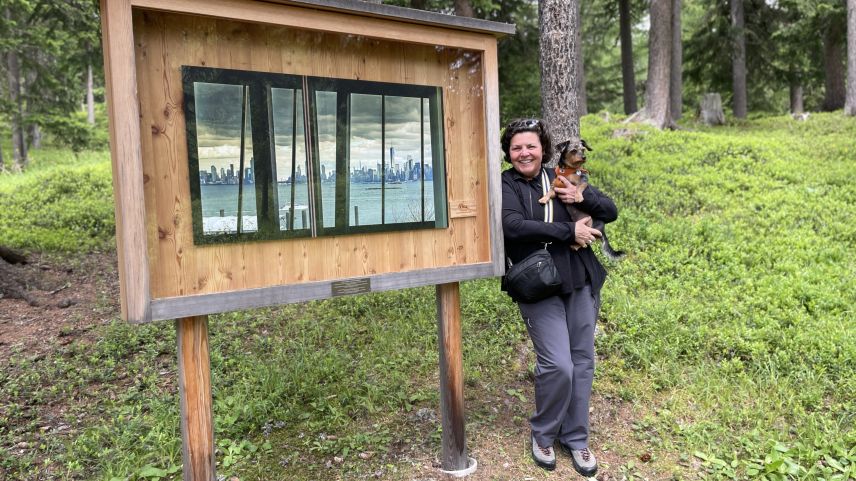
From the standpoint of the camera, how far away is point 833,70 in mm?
17047

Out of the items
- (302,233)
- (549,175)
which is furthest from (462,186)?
(302,233)

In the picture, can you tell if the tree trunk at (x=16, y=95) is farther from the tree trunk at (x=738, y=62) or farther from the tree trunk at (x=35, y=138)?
the tree trunk at (x=738, y=62)

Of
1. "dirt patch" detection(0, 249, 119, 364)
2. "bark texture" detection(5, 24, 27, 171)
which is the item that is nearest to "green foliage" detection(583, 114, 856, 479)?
"dirt patch" detection(0, 249, 119, 364)

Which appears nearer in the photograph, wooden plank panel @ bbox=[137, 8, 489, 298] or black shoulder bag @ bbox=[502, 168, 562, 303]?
wooden plank panel @ bbox=[137, 8, 489, 298]

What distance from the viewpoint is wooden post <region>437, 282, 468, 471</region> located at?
358 centimetres

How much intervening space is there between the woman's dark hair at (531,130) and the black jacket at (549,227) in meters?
0.16

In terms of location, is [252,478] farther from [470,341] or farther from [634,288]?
[634,288]

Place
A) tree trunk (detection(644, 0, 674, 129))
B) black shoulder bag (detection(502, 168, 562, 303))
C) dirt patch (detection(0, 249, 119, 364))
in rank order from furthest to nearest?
tree trunk (detection(644, 0, 674, 129)), dirt patch (detection(0, 249, 119, 364)), black shoulder bag (detection(502, 168, 562, 303))

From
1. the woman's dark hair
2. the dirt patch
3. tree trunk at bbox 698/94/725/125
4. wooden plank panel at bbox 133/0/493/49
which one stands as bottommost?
the dirt patch

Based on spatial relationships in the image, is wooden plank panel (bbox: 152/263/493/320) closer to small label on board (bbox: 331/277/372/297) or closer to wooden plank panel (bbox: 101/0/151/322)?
small label on board (bbox: 331/277/372/297)

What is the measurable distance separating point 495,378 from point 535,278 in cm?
162

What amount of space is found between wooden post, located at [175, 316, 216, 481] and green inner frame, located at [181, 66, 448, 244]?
45cm

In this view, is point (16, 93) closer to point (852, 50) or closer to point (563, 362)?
point (563, 362)

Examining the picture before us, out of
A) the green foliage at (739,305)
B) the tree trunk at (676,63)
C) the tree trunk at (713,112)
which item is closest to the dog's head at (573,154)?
the green foliage at (739,305)
